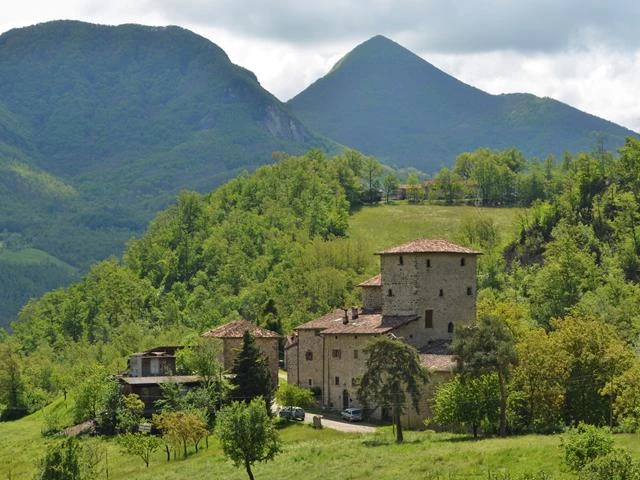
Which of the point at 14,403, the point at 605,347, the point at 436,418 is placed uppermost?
the point at 605,347

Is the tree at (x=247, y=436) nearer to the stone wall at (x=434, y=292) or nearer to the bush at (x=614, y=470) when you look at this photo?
the bush at (x=614, y=470)

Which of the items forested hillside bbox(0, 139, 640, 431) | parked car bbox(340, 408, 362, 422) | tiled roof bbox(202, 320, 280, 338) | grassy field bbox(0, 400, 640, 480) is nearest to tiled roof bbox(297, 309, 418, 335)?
tiled roof bbox(202, 320, 280, 338)

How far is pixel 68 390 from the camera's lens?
128 metres

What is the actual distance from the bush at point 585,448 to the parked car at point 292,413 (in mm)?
34397

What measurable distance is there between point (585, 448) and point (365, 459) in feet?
53.5

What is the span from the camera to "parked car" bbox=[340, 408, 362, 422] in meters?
87.1

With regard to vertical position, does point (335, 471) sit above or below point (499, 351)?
below

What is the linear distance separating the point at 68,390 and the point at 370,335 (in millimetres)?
50138

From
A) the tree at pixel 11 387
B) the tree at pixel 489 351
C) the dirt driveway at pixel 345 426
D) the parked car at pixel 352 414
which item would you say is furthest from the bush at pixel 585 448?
the tree at pixel 11 387

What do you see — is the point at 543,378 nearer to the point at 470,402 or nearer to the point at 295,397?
the point at 470,402

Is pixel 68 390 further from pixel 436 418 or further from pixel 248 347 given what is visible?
pixel 436 418

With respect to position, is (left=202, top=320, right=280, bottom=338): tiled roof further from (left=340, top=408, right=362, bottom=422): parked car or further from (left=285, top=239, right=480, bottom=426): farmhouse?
(left=340, top=408, right=362, bottom=422): parked car

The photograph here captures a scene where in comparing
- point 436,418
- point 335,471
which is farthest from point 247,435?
point 436,418

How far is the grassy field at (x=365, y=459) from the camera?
58250mm
